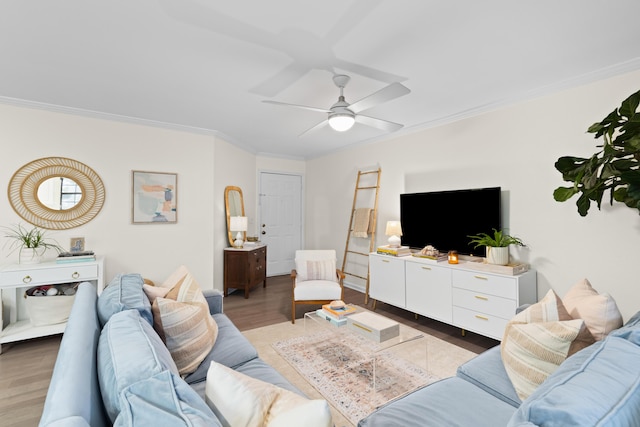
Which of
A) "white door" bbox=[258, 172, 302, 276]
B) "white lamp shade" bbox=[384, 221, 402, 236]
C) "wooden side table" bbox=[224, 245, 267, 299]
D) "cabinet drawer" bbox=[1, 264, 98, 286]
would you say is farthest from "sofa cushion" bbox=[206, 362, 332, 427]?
"white door" bbox=[258, 172, 302, 276]

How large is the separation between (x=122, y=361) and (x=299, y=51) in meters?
2.19

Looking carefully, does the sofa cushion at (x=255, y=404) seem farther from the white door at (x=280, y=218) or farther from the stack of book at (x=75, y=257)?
the white door at (x=280, y=218)

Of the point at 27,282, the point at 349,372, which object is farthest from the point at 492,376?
the point at 27,282

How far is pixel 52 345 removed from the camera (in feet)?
10.2

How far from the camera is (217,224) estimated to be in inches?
184

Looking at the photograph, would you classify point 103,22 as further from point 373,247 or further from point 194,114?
point 373,247

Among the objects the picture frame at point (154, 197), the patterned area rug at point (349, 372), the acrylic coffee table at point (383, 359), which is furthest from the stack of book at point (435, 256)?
the picture frame at point (154, 197)

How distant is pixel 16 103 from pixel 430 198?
4860mm

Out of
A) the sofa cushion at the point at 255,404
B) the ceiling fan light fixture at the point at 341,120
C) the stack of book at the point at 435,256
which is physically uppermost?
the ceiling fan light fixture at the point at 341,120

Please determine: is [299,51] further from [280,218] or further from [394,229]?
[280,218]

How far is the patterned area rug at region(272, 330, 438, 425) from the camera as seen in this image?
7.25 ft

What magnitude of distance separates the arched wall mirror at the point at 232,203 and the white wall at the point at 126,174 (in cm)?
33

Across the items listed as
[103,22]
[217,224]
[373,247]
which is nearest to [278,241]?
[217,224]

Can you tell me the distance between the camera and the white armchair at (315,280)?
367 cm
